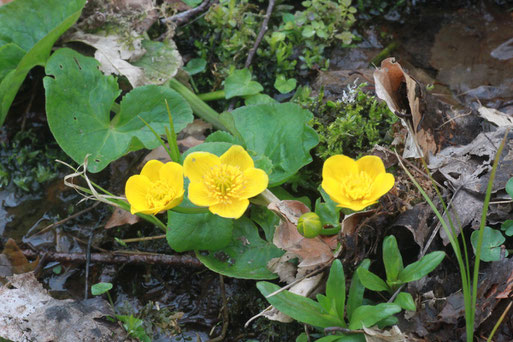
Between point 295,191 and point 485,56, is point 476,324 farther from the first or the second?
point 485,56

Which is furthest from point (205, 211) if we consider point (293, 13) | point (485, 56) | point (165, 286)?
point (485, 56)

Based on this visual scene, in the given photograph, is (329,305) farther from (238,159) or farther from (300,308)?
(238,159)

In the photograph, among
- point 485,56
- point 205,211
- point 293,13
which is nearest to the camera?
point 205,211

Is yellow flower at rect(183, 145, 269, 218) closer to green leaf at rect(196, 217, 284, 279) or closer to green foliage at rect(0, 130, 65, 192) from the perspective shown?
green leaf at rect(196, 217, 284, 279)

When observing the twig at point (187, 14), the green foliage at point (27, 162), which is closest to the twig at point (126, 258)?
the green foliage at point (27, 162)

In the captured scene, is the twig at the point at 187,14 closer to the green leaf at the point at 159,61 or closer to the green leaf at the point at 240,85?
the green leaf at the point at 159,61

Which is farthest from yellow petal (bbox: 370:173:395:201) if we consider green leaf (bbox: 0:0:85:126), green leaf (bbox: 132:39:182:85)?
green leaf (bbox: 0:0:85:126)
